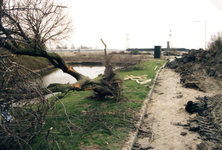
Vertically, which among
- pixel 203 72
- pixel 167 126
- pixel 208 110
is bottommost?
pixel 167 126

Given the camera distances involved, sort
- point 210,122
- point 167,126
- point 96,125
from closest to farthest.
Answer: point 96,125 → point 210,122 → point 167,126

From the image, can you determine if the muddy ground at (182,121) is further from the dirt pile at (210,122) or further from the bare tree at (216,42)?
the bare tree at (216,42)

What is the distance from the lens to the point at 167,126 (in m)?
7.29

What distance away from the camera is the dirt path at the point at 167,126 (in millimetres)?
5883

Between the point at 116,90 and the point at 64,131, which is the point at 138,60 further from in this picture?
the point at 64,131

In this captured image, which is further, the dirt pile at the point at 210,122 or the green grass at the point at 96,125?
the dirt pile at the point at 210,122

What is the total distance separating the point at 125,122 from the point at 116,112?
0.99 m

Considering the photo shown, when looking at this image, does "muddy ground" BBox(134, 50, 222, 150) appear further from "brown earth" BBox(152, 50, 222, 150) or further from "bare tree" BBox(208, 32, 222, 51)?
"bare tree" BBox(208, 32, 222, 51)

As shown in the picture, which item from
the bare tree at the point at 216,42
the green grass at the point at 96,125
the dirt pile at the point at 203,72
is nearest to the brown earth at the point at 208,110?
the dirt pile at the point at 203,72

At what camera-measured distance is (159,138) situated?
6332 mm

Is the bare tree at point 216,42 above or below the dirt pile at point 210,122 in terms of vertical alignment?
above

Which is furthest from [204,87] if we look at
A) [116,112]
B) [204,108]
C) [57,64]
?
[57,64]

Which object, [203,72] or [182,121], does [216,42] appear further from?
[182,121]

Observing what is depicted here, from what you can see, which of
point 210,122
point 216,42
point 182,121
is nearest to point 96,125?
point 182,121
